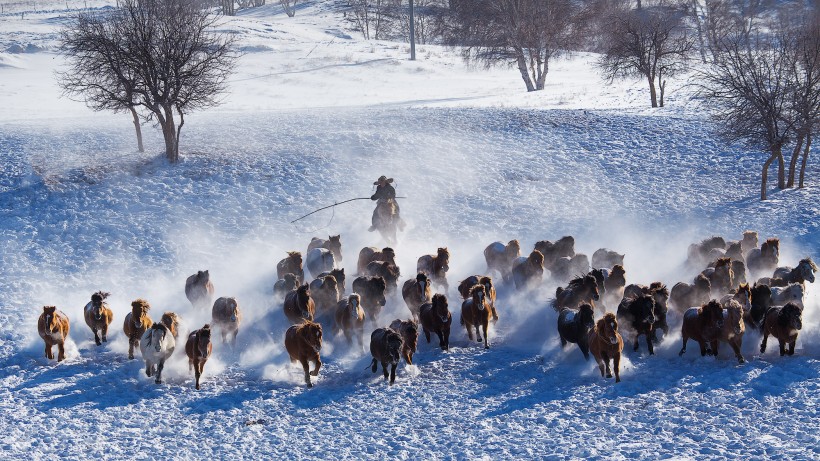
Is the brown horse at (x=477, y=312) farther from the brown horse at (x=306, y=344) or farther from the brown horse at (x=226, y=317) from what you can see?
the brown horse at (x=226, y=317)

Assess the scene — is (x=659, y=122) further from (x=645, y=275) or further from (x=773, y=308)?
(x=773, y=308)

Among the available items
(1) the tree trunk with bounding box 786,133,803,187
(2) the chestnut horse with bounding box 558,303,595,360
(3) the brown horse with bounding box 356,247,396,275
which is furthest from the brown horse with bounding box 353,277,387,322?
(1) the tree trunk with bounding box 786,133,803,187

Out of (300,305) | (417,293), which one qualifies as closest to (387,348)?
(300,305)

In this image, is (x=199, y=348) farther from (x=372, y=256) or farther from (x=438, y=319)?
(x=372, y=256)

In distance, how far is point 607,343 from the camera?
1481 cm

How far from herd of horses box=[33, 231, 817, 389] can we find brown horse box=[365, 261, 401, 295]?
3cm

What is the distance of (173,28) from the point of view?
30078 millimetres

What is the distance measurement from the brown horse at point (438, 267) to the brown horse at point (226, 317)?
520 centimetres

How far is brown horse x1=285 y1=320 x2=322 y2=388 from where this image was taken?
15320 mm

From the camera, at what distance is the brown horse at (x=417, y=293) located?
18.0m

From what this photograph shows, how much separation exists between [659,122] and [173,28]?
68.6 feet

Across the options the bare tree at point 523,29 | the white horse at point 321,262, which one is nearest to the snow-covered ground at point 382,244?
the white horse at point 321,262

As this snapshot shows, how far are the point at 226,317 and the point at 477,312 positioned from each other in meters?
5.54

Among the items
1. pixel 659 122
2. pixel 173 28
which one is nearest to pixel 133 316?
pixel 173 28
